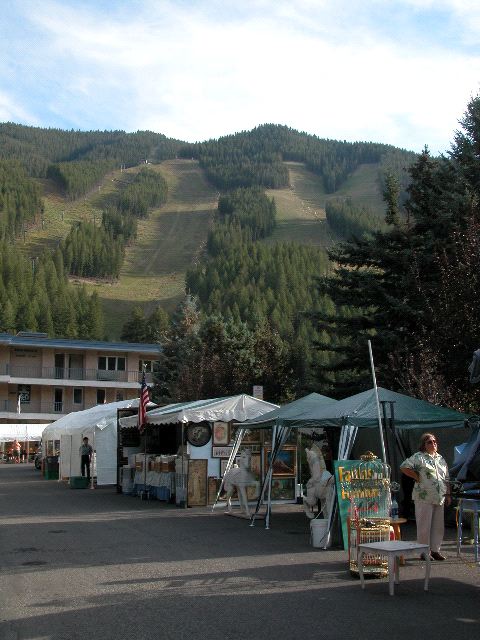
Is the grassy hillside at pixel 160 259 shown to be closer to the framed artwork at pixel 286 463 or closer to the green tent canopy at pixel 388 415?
the framed artwork at pixel 286 463

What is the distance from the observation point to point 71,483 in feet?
91.3

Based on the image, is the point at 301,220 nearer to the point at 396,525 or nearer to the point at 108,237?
the point at 108,237

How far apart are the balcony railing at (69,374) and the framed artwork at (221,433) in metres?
46.1

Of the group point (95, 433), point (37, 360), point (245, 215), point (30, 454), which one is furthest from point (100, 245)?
point (95, 433)

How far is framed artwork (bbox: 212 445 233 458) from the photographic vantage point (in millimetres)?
20469

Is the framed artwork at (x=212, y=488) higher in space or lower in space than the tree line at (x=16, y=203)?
lower

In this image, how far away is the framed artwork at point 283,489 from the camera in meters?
19.8

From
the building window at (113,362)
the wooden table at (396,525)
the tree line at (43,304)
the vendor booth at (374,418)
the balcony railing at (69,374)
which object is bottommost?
the wooden table at (396,525)

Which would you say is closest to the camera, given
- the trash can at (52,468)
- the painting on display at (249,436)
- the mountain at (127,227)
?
the painting on display at (249,436)

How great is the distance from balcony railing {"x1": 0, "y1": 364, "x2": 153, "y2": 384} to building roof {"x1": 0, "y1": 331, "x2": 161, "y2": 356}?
1929 millimetres

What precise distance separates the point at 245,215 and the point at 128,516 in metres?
156

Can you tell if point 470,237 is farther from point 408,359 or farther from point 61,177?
point 61,177

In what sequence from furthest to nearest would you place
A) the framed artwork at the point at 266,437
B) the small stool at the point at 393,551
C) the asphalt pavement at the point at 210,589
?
the framed artwork at the point at 266,437 < the small stool at the point at 393,551 < the asphalt pavement at the point at 210,589

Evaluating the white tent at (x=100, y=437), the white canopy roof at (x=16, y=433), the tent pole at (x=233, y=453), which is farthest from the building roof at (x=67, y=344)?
the tent pole at (x=233, y=453)
